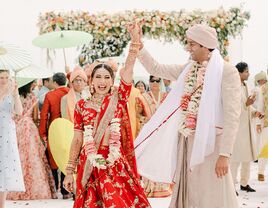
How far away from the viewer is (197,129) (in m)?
4.26

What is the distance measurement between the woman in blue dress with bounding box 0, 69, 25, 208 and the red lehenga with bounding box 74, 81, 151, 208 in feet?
6.02

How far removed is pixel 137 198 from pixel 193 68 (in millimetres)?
1026

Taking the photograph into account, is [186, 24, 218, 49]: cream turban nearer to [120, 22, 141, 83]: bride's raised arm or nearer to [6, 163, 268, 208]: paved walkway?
[120, 22, 141, 83]: bride's raised arm

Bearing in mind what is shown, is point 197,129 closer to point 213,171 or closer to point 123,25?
A: point 213,171

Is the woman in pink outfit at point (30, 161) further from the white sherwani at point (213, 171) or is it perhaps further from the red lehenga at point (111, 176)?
the white sherwani at point (213, 171)

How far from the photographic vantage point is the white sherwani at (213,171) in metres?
4.16

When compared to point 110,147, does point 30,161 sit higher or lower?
lower

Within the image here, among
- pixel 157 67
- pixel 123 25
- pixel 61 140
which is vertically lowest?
pixel 61 140

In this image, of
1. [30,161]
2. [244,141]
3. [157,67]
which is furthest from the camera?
[244,141]

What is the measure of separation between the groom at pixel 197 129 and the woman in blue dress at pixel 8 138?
1.85 m

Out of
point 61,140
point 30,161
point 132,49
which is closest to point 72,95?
point 61,140

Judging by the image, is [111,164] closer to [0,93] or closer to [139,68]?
[0,93]

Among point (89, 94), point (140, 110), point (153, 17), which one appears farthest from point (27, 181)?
point (153, 17)

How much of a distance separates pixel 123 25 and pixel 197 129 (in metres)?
6.46
